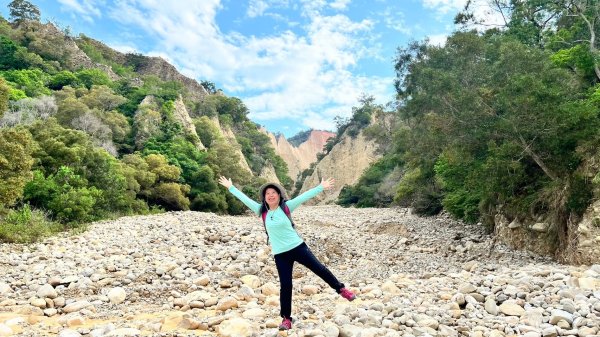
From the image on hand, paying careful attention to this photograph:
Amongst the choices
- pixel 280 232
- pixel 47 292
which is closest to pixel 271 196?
pixel 280 232

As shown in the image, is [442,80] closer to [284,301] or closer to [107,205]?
[284,301]

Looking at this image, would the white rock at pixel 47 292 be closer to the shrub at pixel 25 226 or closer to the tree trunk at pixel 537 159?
the shrub at pixel 25 226

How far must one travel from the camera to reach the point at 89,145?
777 inches

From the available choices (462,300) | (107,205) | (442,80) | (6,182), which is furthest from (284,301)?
(107,205)

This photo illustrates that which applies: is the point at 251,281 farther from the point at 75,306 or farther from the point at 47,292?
the point at 47,292

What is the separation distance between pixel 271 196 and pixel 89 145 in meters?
18.1

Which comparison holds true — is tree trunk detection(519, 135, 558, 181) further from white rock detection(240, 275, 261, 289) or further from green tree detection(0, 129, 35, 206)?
green tree detection(0, 129, 35, 206)

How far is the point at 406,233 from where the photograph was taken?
1619 centimetres

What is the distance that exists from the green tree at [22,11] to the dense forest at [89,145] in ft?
0.41

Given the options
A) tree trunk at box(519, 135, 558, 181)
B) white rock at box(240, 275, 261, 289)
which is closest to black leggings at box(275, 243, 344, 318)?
white rock at box(240, 275, 261, 289)

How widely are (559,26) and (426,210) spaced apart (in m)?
12.5

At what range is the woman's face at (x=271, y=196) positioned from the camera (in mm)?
4594

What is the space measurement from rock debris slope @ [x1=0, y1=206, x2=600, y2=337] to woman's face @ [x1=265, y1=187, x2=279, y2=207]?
146cm

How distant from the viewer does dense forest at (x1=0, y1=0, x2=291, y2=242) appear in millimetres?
13898
